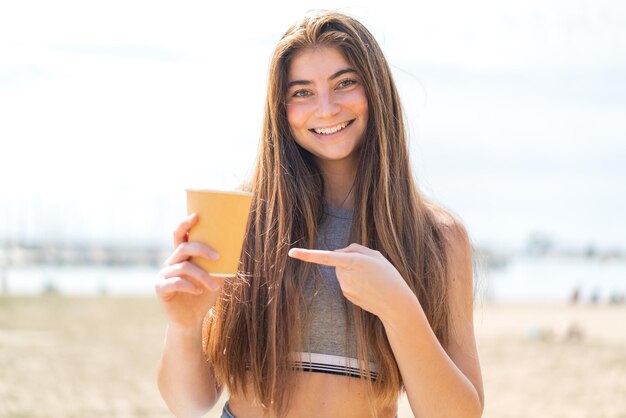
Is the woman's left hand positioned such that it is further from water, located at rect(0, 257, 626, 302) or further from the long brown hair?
water, located at rect(0, 257, 626, 302)

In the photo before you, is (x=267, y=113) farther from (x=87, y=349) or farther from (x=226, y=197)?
(x=87, y=349)

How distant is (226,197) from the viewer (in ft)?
6.30

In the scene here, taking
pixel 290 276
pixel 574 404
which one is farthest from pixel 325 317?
pixel 574 404

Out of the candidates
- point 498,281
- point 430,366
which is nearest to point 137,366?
point 430,366

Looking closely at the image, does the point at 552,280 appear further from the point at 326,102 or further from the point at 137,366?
the point at 326,102

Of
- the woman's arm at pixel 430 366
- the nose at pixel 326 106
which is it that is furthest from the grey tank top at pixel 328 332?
the nose at pixel 326 106

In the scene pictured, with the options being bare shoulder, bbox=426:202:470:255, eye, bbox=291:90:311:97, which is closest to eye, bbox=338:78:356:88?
eye, bbox=291:90:311:97

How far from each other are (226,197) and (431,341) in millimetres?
769

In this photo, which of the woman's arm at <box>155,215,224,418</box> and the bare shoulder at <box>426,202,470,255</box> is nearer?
the woman's arm at <box>155,215,224,418</box>

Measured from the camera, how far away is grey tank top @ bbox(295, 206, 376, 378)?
8.42ft

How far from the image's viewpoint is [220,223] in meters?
1.96

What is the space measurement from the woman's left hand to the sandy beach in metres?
6.80

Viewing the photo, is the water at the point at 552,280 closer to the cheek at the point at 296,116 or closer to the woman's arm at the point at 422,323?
the woman's arm at the point at 422,323

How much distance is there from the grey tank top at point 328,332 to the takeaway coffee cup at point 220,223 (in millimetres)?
661
